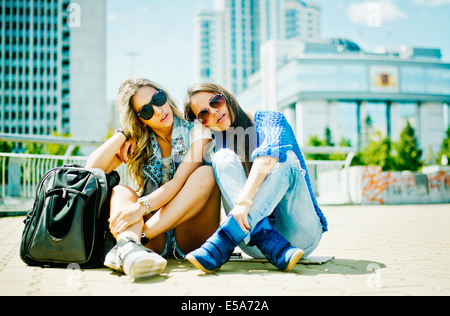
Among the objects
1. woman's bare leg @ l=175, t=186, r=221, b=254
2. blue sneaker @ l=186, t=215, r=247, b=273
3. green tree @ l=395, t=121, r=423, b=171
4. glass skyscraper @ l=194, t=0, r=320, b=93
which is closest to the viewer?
blue sneaker @ l=186, t=215, r=247, b=273

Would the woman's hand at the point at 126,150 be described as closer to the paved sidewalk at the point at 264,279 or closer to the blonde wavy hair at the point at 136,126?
the blonde wavy hair at the point at 136,126

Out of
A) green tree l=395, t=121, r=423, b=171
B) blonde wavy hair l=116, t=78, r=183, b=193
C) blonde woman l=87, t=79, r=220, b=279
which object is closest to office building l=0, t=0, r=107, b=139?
green tree l=395, t=121, r=423, b=171

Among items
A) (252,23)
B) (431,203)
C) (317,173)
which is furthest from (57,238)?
(252,23)

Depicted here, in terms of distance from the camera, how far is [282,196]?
7.64 feet

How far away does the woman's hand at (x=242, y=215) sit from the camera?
2162mm

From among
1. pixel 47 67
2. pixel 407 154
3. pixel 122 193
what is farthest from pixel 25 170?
pixel 47 67

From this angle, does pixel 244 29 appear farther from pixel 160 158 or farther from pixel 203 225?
pixel 203 225

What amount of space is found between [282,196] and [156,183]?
35.1 inches

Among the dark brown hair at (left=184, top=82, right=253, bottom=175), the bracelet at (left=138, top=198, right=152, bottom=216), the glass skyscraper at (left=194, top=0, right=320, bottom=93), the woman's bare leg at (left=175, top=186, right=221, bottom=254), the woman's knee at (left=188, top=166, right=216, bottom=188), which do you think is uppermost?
the glass skyscraper at (left=194, top=0, right=320, bottom=93)

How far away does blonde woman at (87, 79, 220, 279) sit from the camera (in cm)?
231

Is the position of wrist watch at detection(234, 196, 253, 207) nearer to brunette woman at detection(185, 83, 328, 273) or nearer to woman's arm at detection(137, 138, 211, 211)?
brunette woman at detection(185, 83, 328, 273)

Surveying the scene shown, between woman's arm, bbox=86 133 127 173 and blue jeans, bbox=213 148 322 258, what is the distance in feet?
2.41
